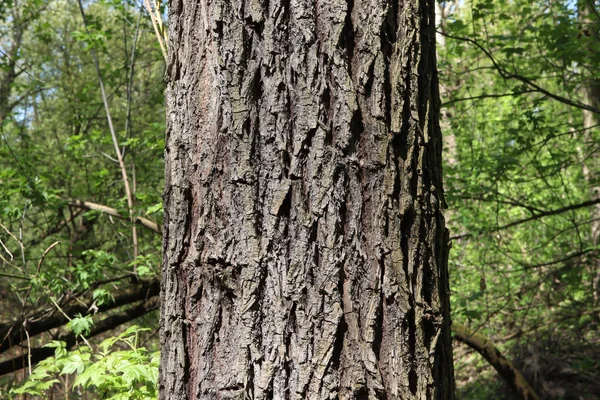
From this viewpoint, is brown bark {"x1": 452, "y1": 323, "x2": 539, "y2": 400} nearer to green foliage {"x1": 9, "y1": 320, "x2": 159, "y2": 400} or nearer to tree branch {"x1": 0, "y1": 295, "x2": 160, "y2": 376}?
tree branch {"x1": 0, "y1": 295, "x2": 160, "y2": 376}

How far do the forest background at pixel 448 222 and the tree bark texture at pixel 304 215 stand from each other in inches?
31.7

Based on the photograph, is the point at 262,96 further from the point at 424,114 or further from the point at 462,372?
the point at 462,372

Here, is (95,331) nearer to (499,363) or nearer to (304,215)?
(499,363)

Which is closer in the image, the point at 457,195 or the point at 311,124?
the point at 311,124

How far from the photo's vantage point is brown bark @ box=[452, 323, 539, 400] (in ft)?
19.0

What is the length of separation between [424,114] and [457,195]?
4.12 m

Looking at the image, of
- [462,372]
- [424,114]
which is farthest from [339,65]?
[462,372]

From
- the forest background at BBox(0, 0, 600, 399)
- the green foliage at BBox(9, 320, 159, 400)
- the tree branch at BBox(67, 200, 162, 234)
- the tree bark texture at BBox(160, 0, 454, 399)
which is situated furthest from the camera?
the tree branch at BBox(67, 200, 162, 234)

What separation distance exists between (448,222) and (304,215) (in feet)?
18.8

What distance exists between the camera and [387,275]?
130cm

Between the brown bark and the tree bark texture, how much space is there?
15.2 feet

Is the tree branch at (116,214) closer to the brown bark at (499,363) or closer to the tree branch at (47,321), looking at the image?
the tree branch at (47,321)

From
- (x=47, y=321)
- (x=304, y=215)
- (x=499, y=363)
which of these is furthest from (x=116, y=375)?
(x=499, y=363)

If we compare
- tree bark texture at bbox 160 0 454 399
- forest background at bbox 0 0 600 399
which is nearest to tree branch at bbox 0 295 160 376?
forest background at bbox 0 0 600 399
